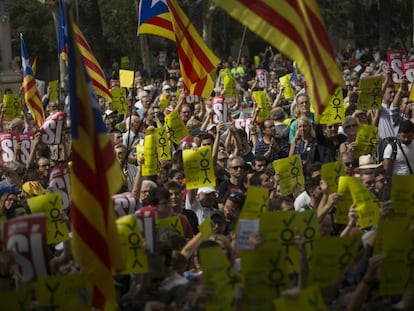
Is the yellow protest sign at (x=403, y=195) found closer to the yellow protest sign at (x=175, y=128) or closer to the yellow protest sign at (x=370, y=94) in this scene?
the yellow protest sign at (x=370, y=94)

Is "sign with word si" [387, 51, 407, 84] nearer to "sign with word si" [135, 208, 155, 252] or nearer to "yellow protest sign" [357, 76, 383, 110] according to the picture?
"yellow protest sign" [357, 76, 383, 110]

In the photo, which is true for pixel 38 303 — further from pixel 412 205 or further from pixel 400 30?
pixel 400 30

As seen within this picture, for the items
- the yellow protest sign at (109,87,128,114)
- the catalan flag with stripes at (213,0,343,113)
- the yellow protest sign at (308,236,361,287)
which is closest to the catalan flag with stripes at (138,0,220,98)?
the catalan flag with stripes at (213,0,343,113)

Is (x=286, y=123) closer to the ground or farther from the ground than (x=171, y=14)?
closer to the ground

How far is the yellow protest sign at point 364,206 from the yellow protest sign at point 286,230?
1045 mm

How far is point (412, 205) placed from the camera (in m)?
9.08

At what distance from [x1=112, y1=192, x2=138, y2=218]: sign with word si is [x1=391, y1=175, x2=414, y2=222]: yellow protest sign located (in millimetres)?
2010

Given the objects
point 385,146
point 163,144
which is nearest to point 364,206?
point 385,146

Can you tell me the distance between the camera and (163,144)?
14500 mm

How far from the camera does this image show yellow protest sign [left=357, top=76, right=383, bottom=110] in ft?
48.8

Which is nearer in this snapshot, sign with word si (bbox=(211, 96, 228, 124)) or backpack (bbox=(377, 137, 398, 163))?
backpack (bbox=(377, 137, 398, 163))

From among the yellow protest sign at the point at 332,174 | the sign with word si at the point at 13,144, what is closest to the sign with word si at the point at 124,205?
the yellow protest sign at the point at 332,174

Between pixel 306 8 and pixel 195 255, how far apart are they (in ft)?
6.35

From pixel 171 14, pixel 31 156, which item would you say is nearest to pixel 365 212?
pixel 171 14
